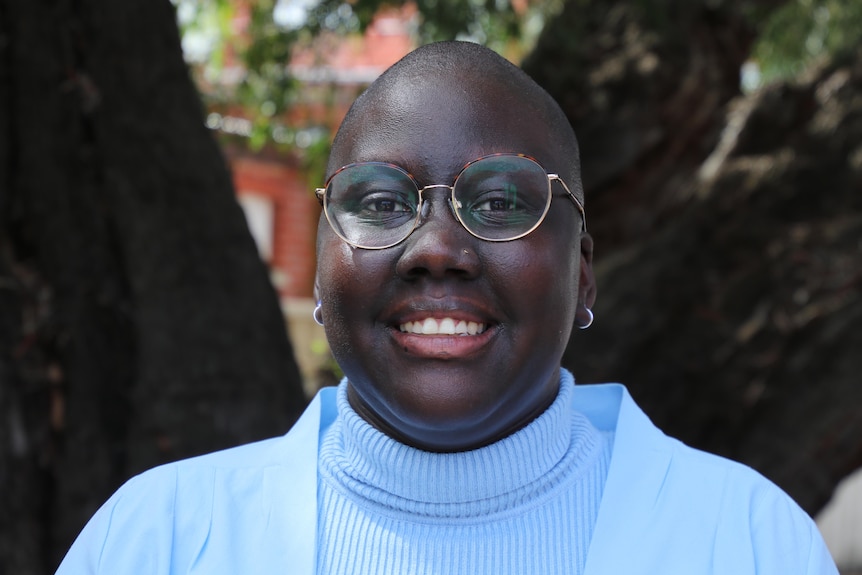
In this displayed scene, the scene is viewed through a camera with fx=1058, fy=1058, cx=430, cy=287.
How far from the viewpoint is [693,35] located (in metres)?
4.84

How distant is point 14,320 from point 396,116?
1.84 metres

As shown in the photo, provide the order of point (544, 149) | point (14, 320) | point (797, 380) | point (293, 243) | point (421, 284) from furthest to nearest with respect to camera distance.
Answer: point (293, 243), point (797, 380), point (14, 320), point (544, 149), point (421, 284)

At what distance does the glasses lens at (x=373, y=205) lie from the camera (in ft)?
5.94

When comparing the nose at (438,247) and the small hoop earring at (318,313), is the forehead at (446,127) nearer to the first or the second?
the nose at (438,247)

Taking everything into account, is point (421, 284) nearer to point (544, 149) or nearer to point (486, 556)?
point (544, 149)

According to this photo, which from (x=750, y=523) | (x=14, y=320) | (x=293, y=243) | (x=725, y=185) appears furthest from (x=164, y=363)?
(x=293, y=243)

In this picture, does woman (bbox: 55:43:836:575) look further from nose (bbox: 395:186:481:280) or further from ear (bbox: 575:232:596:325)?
ear (bbox: 575:232:596:325)

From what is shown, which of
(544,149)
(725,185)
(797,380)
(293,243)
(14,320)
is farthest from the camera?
(293,243)

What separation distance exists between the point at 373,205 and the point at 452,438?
0.43m

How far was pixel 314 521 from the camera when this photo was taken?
1836mm

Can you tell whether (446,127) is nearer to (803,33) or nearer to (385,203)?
(385,203)

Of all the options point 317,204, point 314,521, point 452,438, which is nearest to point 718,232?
point 317,204

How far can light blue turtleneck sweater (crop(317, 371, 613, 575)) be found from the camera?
5.96ft

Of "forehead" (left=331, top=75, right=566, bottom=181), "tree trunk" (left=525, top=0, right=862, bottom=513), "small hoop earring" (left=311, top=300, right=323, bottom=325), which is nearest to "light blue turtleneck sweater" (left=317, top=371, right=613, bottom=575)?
"small hoop earring" (left=311, top=300, right=323, bottom=325)
